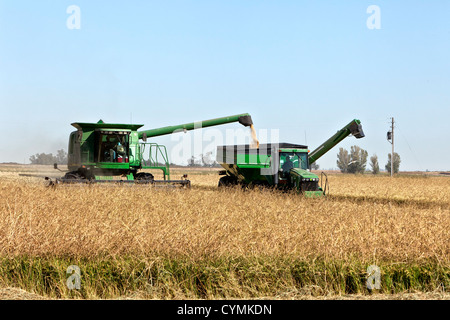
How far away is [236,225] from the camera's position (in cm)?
821

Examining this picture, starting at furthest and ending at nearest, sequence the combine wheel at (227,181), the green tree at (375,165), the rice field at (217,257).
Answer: the green tree at (375,165) → the combine wheel at (227,181) → the rice field at (217,257)

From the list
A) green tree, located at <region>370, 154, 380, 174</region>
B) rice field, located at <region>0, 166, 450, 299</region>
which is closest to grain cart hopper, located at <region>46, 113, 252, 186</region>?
rice field, located at <region>0, 166, 450, 299</region>

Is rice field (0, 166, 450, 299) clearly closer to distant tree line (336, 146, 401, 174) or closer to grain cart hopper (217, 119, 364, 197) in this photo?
grain cart hopper (217, 119, 364, 197)

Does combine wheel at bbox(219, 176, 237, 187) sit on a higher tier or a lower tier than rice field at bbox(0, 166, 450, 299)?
higher

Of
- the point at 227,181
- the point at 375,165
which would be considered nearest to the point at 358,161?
the point at 375,165

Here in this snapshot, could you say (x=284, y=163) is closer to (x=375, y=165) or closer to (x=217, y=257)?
(x=217, y=257)

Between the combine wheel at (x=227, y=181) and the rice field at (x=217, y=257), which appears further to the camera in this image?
the combine wheel at (x=227, y=181)

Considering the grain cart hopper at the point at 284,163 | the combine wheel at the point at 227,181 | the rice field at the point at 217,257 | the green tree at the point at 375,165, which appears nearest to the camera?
the rice field at the point at 217,257

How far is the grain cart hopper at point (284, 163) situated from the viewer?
52.7ft

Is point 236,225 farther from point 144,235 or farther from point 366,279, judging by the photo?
point 366,279

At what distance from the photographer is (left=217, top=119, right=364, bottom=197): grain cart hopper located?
16.1 m

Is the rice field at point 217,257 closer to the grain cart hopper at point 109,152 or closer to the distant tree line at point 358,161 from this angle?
the grain cart hopper at point 109,152

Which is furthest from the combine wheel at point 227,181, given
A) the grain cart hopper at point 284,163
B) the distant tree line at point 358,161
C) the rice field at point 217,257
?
the distant tree line at point 358,161
